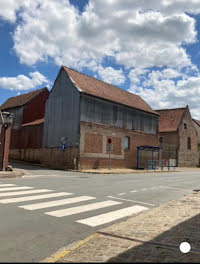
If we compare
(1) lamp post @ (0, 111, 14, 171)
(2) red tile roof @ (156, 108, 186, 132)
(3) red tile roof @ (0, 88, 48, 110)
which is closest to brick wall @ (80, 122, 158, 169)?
(1) lamp post @ (0, 111, 14, 171)

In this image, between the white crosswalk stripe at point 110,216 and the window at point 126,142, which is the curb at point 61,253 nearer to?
the white crosswalk stripe at point 110,216

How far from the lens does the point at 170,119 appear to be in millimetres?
49000

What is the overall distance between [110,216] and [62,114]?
25323 millimetres

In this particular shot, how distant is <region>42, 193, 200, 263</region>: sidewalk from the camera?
156 inches

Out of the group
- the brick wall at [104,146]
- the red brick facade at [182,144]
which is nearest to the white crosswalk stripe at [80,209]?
the brick wall at [104,146]

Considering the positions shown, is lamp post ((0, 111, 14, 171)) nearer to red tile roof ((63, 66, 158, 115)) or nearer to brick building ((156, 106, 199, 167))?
red tile roof ((63, 66, 158, 115))

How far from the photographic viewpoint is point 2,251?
4352 mm

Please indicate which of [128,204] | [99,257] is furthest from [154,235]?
[128,204]

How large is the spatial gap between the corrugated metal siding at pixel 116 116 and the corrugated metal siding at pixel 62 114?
1166 millimetres

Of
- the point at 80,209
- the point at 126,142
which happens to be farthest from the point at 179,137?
the point at 80,209

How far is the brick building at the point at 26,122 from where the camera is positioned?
36.0 metres

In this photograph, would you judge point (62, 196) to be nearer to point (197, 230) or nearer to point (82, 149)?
point (197, 230)

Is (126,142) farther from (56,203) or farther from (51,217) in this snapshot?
(51,217)

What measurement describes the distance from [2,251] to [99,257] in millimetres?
1545
